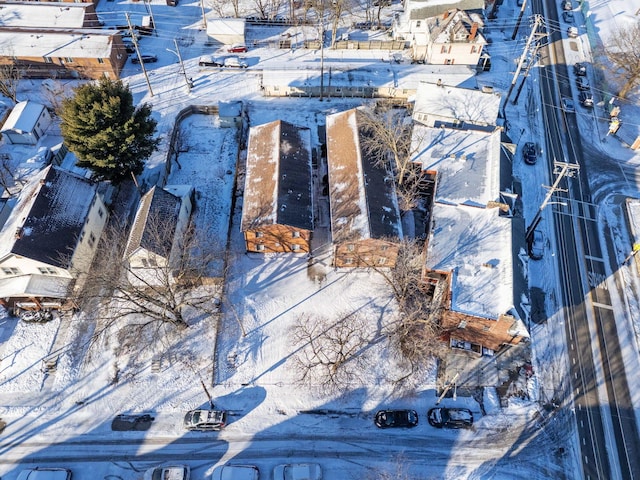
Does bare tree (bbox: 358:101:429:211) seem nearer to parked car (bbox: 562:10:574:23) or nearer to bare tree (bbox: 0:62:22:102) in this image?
bare tree (bbox: 0:62:22:102)

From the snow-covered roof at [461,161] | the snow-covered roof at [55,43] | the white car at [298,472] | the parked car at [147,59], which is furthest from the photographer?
the parked car at [147,59]

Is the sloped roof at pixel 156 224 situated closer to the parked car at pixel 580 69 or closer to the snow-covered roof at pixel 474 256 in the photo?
the snow-covered roof at pixel 474 256

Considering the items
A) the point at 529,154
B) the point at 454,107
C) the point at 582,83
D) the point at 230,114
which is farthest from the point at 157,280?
the point at 582,83

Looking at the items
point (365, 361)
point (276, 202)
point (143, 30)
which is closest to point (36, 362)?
point (276, 202)

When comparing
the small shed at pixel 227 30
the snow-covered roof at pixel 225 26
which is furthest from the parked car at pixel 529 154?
the snow-covered roof at pixel 225 26

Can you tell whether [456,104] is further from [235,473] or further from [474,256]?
[235,473]

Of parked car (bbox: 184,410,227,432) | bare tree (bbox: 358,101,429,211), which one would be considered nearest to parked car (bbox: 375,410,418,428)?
parked car (bbox: 184,410,227,432)

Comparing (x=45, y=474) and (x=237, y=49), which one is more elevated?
(x=237, y=49)
